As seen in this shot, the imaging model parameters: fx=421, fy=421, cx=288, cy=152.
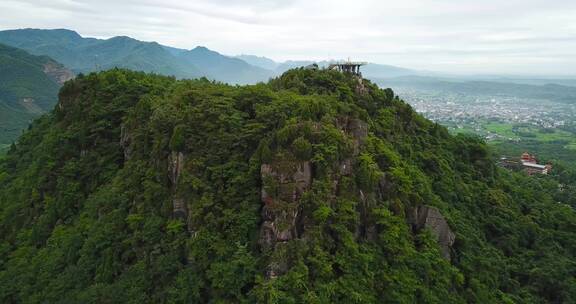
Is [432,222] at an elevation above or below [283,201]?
below

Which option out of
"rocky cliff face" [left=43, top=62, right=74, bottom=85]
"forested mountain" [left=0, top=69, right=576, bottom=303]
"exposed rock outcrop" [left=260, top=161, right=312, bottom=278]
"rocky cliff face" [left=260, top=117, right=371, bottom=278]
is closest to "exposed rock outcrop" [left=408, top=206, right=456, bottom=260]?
"forested mountain" [left=0, top=69, right=576, bottom=303]

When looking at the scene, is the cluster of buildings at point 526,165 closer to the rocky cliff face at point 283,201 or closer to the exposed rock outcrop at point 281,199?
the rocky cliff face at point 283,201

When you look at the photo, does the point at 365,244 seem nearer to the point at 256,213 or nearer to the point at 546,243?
the point at 256,213

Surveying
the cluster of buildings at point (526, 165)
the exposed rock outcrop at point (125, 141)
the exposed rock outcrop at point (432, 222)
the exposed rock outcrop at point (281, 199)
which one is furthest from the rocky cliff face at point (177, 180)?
the cluster of buildings at point (526, 165)

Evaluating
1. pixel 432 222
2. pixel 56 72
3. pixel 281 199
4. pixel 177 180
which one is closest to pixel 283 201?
pixel 281 199

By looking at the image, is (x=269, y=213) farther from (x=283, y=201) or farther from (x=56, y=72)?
(x=56, y=72)

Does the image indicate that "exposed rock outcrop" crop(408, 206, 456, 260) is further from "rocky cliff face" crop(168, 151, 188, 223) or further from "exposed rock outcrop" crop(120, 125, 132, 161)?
"exposed rock outcrop" crop(120, 125, 132, 161)
